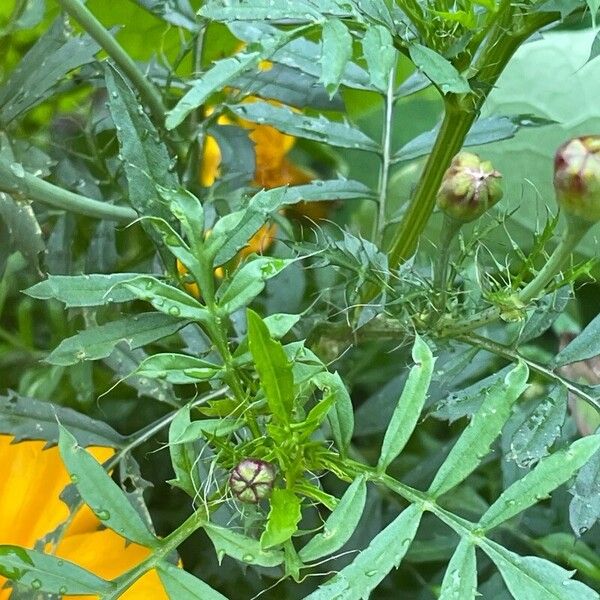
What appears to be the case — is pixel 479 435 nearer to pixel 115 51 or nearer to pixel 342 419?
pixel 342 419

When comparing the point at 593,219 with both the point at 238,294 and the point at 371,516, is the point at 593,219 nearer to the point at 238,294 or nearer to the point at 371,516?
the point at 238,294

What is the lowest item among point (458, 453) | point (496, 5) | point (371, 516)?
point (371, 516)

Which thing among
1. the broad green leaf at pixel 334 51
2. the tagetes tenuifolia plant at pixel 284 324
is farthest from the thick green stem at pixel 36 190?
the broad green leaf at pixel 334 51

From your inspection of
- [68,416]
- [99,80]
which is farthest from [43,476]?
[99,80]

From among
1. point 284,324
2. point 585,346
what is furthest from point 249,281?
point 585,346

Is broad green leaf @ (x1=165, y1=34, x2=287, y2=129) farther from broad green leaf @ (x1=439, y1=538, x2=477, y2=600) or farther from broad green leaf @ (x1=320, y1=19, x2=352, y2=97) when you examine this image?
broad green leaf @ (x1=439, y1=538, x2=477, y2=600)

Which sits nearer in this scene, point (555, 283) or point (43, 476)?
point (555, 283)

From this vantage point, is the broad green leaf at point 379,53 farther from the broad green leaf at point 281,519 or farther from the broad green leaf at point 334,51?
the broad green leaf at point 281,519
